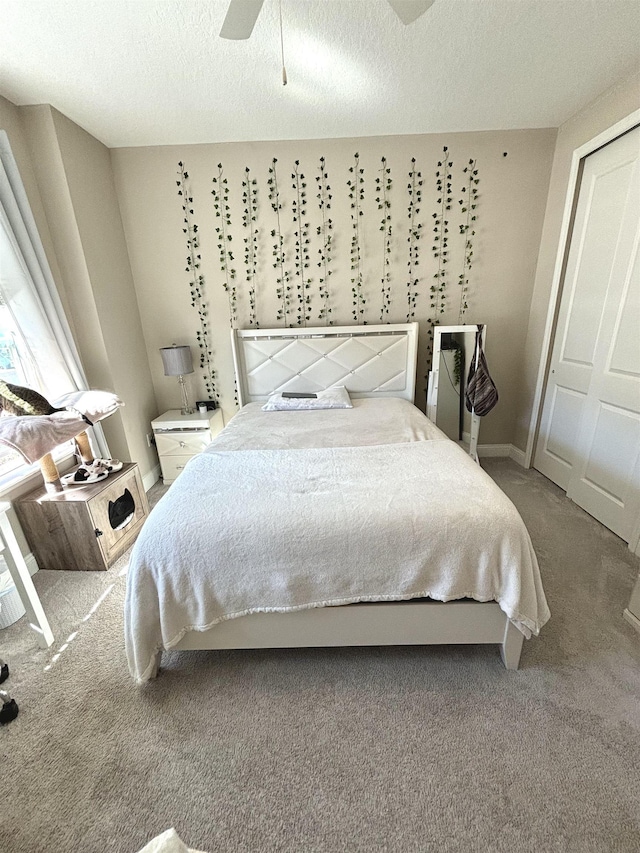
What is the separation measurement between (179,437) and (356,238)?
2.32 metres

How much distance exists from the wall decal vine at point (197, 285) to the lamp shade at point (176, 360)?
0.22m

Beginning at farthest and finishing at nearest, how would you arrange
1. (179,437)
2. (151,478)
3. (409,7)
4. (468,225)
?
(151,478) → (179,437) → (468,225) → (409,7)

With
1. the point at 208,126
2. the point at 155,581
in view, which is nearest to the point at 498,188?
the point at 208,126

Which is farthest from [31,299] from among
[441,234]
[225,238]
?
[441,234]

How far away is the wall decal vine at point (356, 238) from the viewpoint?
2.89 m

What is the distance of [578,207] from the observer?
260 centimetres

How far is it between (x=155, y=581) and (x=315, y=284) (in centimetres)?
264

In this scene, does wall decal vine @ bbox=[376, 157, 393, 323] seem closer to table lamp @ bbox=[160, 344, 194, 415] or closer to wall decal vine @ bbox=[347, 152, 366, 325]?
wall decal vine @ bbox=[347, 152, 366, 325]

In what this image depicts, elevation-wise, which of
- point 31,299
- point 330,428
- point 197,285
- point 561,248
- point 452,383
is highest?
point 561,248

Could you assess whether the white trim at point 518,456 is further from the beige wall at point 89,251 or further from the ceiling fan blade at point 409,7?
the beige wall at point 89,251

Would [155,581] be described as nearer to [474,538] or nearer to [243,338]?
[474,538]

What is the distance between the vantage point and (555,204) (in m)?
2.83

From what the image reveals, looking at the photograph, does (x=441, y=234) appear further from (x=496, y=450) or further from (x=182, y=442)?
(x=182, y=442)

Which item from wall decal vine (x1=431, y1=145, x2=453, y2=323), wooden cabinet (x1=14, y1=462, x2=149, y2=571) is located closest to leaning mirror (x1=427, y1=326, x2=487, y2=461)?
wall decal vine (x1=431, y1=145, x2=453, y2=323)
